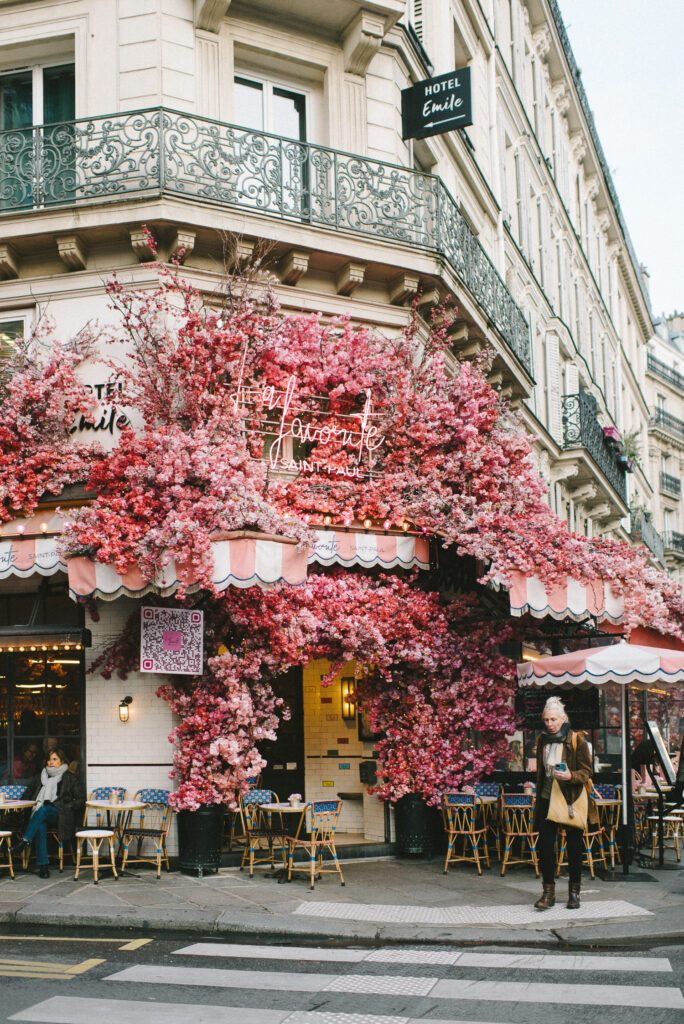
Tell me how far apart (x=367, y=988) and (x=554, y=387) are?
65.4 ft

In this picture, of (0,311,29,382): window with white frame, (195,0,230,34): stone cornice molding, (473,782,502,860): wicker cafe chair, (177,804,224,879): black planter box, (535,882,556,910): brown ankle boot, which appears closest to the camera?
(535,882,556,910): brown ankle boot

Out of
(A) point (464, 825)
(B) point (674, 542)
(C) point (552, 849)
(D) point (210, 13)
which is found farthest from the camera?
(B) point (674, 542)

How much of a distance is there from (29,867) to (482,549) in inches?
246

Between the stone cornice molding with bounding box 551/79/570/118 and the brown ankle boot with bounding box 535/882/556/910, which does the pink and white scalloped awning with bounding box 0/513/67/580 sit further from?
the stone cornice molding with bounding box 551/79/570/118

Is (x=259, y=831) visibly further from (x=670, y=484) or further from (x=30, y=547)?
(x=670, y=484)

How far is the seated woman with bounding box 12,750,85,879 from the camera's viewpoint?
39.2 feet

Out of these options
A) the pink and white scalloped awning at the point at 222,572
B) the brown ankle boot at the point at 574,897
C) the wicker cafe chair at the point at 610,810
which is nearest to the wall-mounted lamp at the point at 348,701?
the wicker cafe chair at the point at 610,810

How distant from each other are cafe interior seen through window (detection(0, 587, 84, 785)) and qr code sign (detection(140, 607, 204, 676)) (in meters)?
1.32

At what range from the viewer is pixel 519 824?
497 inches

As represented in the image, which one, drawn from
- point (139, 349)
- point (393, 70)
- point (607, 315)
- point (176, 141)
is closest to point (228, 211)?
point (176, 141)

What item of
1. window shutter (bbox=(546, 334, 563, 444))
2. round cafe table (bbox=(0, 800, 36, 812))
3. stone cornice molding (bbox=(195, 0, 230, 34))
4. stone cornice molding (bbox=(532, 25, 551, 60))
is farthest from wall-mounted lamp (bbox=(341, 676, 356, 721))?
stone cornice molding (bbox=(532, 25, 551, 60))

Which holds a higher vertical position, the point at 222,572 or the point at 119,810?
the point at 222,572

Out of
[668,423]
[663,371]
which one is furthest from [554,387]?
[663,371]

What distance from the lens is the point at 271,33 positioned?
14.7 m
